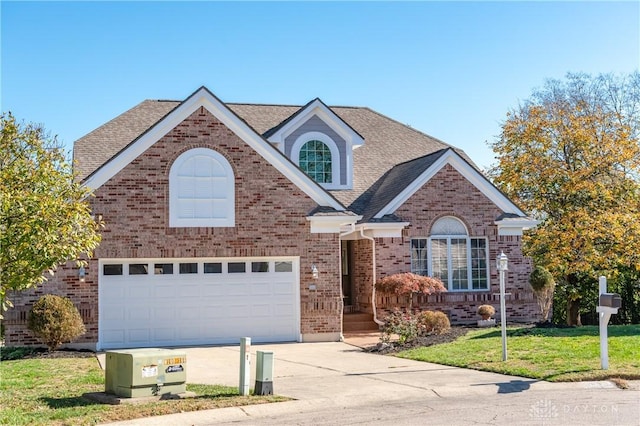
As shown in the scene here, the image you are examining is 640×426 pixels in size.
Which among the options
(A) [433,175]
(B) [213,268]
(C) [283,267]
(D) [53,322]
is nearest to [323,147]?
(A) [433,175]

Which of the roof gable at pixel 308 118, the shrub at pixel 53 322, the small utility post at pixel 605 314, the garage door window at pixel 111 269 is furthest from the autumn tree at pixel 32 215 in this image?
the roof gable at pixel 308 118

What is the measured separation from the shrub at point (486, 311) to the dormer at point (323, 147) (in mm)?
6030

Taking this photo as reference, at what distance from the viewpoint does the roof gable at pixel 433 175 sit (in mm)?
22975

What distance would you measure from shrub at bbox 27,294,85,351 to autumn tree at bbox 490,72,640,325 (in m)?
14.5

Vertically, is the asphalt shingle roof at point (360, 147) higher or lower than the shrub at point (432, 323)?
higher

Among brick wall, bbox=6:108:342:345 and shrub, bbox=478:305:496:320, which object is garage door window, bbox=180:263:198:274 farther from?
shrub, bbox=478:305:496:320

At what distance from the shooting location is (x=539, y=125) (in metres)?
26.1

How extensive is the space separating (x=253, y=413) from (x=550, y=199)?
723 inches

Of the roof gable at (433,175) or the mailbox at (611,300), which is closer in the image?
the mailbox at (611,300)

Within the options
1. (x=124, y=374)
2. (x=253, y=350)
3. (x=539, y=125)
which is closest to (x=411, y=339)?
(x=253, y=350)

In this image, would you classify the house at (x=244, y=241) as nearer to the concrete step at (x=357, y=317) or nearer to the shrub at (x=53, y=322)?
the concrete step at (x=357, y=317)

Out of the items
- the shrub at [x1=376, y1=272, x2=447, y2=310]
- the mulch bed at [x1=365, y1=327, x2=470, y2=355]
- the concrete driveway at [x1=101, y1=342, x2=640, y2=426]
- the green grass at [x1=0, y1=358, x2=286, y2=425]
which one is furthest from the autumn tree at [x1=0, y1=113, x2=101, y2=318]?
the shrub at [x1=376, y1=272, x2=447, y2=310]

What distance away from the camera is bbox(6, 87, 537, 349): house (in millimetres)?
19547

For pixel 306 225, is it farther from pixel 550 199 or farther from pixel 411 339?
pixel 550 199
